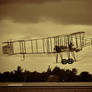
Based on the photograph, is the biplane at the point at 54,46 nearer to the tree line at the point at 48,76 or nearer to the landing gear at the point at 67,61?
the landing gear at the point at 67,61

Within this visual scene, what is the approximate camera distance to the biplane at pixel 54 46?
2.15 metres

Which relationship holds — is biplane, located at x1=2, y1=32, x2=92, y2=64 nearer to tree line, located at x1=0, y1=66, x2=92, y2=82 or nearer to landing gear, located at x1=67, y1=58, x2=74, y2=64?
landing gear, located at x1=67, y1=58, x2=74, y2=64

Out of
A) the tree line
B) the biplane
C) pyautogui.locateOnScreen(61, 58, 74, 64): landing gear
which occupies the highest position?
the biplane

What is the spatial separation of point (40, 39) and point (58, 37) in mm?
230

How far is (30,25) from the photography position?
2.29 m

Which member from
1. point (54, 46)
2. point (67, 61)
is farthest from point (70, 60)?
point (54, 46)

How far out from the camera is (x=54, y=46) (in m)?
2.21

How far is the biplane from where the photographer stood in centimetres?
215

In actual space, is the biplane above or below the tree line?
above

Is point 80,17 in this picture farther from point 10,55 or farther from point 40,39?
point 10,55

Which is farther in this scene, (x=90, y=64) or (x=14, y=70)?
(x=14, y=70)

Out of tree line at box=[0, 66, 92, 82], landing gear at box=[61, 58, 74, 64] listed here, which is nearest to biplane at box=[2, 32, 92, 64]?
landing gear at box=[61, 58, 74, 64]

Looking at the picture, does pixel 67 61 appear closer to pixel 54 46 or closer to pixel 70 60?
pixel 70 60

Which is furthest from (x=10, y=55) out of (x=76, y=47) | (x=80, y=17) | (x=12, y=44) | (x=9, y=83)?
(x=80, y=17)
